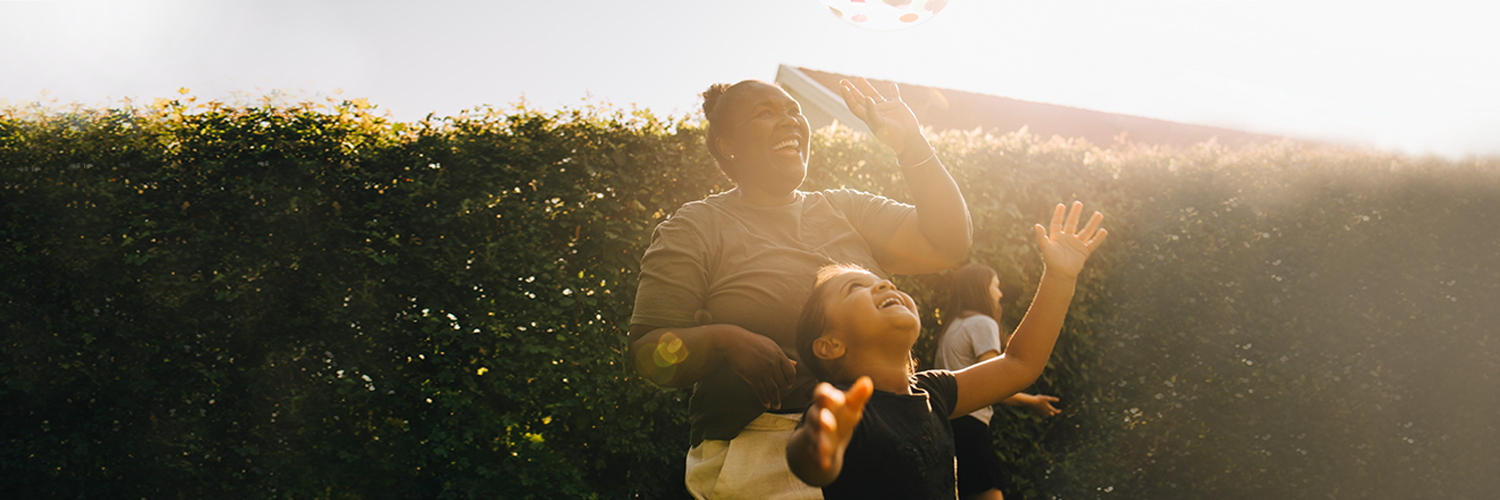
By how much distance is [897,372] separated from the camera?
5.50 ft

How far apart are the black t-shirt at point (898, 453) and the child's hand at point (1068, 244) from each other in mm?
486

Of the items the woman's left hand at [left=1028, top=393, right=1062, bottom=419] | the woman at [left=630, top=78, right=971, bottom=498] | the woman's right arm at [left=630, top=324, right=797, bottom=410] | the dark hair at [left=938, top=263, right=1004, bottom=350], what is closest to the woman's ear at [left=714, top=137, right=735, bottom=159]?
the woman at [left=630, top=78, right=971, bottom=498]

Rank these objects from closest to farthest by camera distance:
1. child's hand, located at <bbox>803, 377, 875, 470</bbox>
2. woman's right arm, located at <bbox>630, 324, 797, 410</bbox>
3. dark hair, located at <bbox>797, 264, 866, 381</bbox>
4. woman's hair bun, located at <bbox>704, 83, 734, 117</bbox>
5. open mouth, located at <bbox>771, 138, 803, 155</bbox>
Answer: child's hand, located at <bbox>803, 377, 875, 470</bbox>, woman's right arm, located at <bbox>630, 324, 797, 410</bbox>, dark hair, located at <bbox>797, 264, 866, 381</bbox>, open mouth, located at <bbox>771, 138, 803, 155</bbox>, woman's hair bun, located at <bbox>704, 83, 734, 117</bbox>

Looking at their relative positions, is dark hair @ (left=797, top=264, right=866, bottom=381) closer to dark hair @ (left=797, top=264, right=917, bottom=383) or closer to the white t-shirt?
dark hair @ (left=797, top=264, right=917, bottom=383)

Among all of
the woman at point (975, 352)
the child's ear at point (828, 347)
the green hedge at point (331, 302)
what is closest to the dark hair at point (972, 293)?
the woman at point (975, 352)

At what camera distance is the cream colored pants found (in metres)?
1.65

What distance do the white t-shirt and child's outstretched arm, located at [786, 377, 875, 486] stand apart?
3.05 metres

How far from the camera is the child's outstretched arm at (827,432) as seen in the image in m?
1.11

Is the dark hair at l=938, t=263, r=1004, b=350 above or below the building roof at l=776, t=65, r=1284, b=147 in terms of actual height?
below

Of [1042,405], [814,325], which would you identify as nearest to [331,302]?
[814,325]

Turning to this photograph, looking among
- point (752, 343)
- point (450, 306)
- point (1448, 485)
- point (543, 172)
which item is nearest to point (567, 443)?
point (450, 306)

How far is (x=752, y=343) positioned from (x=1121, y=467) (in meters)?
4.76

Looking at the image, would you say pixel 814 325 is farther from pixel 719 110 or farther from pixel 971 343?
pixel 971 343

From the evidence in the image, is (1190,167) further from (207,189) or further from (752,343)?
(207,189)
